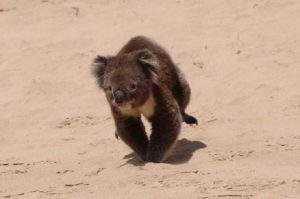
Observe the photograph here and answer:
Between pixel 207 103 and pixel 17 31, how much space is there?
453 cm

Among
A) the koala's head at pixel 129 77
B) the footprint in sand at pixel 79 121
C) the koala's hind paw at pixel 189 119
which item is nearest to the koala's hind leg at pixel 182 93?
the koala's hind paw at pixel 189 119

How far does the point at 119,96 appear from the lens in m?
5.86

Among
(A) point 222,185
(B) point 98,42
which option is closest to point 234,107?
(A) point 222,185

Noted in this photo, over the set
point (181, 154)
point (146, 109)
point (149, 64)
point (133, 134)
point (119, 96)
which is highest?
point (149, 64)

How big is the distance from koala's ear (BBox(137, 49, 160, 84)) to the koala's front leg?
307 mm

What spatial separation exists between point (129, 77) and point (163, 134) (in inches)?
25.0

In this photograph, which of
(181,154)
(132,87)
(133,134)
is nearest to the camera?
(132,87)

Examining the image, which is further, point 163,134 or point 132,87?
point 163,134

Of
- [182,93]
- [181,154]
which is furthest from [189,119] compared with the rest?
[181,154]

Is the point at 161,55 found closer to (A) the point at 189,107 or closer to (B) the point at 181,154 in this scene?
(B) the point at 181,154

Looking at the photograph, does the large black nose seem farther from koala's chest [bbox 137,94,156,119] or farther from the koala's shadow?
the koala's shadow

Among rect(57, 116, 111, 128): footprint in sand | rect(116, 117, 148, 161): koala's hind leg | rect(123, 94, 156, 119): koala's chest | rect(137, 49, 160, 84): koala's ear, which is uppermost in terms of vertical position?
rect(137, 49, 160, 84): koala's ear

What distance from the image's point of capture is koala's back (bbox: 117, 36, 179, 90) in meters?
6.70

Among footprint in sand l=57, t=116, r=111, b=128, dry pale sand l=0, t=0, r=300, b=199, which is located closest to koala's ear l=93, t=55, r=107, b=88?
dry pale sand l=0, t=0, r=300, b=199
